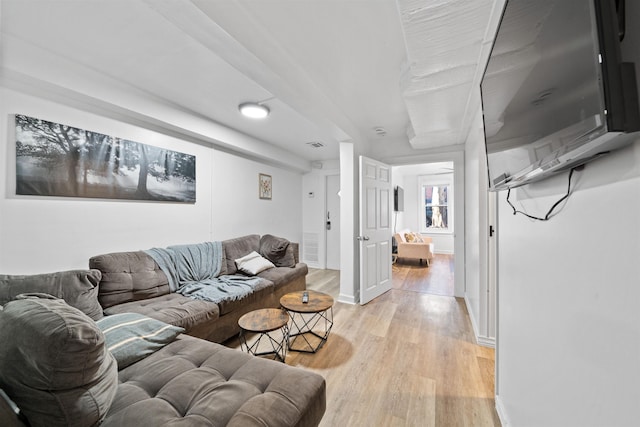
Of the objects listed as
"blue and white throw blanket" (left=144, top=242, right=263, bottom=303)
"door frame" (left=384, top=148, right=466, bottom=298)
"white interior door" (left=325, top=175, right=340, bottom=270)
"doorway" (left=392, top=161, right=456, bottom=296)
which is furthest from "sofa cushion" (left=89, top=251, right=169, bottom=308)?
"doorway" (left=392, top=161, right=456, bottom=296)

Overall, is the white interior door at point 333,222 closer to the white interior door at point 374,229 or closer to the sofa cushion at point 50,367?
the white interior door at point 374,229

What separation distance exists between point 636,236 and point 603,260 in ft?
0.43

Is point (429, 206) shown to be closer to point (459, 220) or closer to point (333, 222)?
point (333, 222)

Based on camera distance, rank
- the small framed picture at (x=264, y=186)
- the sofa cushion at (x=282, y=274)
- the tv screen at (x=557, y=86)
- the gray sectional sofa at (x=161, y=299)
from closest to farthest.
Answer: the tv screen at (x=557, y=86) < the gray sectional sofa at (x=161, y=299) < the sofa cushion at (x=282, y=274) < the small framed picture at (x=264, y=186)

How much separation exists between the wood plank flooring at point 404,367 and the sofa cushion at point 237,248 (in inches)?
58.4

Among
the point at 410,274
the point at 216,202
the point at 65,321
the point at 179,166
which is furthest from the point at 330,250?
the point at 65,321

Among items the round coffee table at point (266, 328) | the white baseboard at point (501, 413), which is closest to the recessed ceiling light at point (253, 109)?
the round coffee table at point (266, 328)

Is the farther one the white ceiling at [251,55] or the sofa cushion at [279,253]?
the sofa cushion at [279,253]

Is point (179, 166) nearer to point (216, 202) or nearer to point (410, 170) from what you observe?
point (216, 202)

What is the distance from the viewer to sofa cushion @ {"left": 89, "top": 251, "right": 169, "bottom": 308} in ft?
6.66

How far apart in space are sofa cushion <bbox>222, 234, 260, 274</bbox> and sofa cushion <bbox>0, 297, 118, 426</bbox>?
2.32 m

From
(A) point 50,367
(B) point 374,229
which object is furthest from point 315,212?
(A) point 50,367

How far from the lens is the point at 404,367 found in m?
1.96

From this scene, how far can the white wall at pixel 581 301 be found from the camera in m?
0.54
